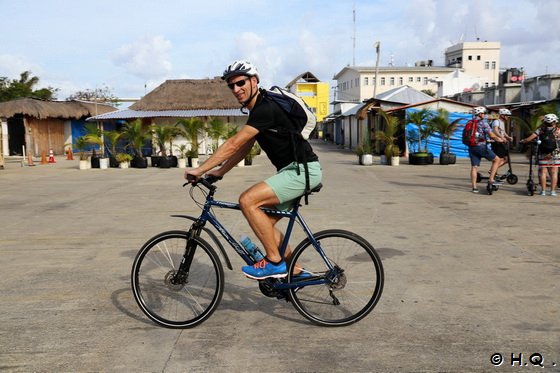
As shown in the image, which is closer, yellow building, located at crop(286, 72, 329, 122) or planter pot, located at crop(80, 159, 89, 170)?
planter pot, located at crop(80, 159, 89, 170)

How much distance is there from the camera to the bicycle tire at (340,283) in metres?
3.84

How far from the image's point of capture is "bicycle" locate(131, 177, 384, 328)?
12.7 ft

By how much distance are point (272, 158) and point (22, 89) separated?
4532cm

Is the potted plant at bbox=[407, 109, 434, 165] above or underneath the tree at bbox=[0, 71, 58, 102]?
underneath

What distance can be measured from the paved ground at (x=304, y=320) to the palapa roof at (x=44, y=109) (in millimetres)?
23805

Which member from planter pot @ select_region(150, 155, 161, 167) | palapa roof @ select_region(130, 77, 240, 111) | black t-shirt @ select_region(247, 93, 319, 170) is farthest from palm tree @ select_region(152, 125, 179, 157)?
black t-shirt @ select_region(247, 93, 319, 170)

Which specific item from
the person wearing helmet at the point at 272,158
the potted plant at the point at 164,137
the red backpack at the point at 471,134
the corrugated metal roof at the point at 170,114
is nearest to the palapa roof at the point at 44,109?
the corrugated metal roof at the point at 170,114

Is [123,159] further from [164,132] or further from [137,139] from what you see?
[164,132]

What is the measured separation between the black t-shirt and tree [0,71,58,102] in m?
40.4

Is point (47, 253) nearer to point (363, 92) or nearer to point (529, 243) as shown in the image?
point (529, 243)

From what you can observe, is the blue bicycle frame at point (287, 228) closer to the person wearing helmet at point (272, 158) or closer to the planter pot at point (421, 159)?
the person wearing helmet at point (272, 158)

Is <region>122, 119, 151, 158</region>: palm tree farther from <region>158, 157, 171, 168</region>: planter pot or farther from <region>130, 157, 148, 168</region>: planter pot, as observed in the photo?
<region>158, 157, 171, 168</region>: planter pot

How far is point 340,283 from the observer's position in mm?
4008

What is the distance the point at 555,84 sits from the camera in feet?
98.2
